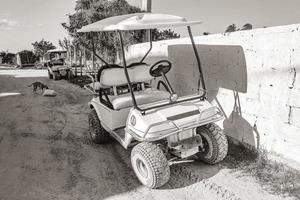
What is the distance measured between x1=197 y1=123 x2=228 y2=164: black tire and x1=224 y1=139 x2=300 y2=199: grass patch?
0.30 metres

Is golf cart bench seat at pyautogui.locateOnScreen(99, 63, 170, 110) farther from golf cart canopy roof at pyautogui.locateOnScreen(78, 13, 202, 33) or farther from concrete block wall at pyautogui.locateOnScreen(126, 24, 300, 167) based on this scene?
concrete block wall at pyautogui.locateOnScreen(126, 24, 300, 167)

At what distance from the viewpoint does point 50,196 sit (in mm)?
3492

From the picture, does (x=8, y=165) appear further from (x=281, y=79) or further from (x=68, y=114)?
(x=281, y=79)

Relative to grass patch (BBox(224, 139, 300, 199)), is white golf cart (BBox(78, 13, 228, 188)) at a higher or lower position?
higher

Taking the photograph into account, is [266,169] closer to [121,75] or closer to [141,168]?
[141,168]

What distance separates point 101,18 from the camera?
15.1 m

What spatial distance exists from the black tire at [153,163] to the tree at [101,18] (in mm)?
7608

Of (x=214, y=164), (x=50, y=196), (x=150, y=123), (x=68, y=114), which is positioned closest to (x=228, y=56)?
(x=214, y=164)

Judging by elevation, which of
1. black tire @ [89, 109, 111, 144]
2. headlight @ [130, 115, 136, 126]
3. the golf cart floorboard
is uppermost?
headlight @ [130, 115, 136, 126]

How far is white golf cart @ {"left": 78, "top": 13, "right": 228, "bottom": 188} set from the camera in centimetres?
344

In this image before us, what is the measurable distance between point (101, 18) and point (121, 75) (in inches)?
448

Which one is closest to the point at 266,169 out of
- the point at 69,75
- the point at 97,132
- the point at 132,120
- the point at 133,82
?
the point at 132,120

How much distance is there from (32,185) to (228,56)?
3592 mm

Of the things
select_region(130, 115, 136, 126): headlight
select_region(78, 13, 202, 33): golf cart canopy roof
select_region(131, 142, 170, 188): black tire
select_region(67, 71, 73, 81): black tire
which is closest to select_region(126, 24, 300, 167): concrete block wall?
select_region(78, 13, 202, 33): golf cart canopy roof
